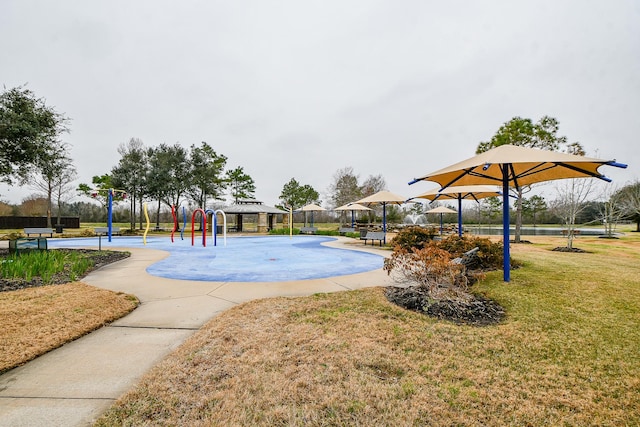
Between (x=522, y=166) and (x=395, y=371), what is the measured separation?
595 cm

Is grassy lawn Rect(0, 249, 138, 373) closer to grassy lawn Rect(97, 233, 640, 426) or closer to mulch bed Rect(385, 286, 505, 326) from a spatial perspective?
grassy lawn Rect(97, 233, 640, 426)

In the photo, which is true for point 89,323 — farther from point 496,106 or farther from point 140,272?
point 496,106

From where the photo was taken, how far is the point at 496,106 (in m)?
19.2

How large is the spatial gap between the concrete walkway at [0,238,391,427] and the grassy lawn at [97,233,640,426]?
10.3 inches

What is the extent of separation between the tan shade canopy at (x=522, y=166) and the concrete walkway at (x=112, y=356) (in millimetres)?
3447

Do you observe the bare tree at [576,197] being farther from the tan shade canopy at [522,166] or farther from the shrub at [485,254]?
the tan shade canopy at [522,166]

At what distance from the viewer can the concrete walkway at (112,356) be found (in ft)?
6.39

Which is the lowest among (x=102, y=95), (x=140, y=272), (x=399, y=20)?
(x=140, y=272)

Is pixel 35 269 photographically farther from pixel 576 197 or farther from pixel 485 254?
pixel 576 197

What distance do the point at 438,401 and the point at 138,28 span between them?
17515 millimetres

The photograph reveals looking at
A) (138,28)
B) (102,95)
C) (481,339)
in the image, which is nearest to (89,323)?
(481,339)

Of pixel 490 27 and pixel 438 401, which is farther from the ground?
pixel 490 27

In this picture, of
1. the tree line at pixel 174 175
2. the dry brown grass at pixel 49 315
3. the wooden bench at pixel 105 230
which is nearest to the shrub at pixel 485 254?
the dry brown grass at pixel 49 315

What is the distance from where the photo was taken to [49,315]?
3.68 m
